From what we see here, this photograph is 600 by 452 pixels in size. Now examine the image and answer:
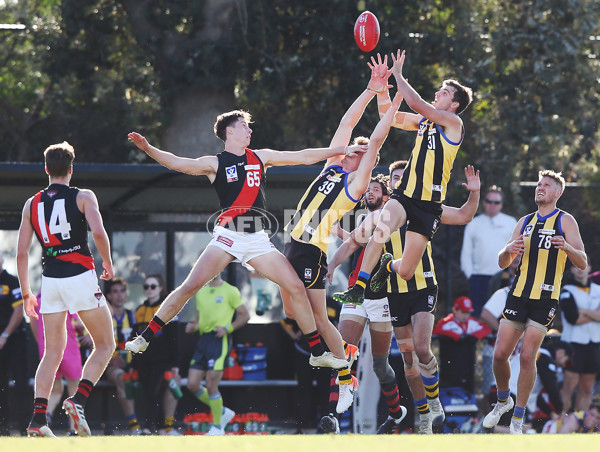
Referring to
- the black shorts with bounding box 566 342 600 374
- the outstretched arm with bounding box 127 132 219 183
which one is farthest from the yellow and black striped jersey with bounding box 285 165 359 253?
the black shorts with bounding box 566 342 600 374

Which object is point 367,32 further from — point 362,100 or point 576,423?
point 576,423

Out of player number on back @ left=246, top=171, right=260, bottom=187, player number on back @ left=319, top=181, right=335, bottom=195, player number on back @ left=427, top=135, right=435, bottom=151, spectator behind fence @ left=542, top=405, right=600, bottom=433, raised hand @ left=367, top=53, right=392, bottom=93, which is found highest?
raised hand @ left=367, top=53, right=392, bottom=93

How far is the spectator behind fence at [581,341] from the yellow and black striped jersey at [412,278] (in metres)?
3.72

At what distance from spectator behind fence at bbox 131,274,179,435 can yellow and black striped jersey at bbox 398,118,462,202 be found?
4.82m

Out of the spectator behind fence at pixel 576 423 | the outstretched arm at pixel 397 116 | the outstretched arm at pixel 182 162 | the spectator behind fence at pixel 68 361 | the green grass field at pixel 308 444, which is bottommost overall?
the spectator behind fence at pixel 576 423

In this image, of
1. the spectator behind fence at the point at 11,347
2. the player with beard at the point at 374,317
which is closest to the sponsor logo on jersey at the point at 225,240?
the player with beard at the point at 374,317

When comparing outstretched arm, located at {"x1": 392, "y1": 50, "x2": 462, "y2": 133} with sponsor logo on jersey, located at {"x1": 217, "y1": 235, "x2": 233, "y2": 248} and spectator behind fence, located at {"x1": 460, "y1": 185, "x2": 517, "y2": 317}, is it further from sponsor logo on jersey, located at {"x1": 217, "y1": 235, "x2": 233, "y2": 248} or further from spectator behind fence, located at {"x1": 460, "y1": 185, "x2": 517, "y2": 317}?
spectator behind fence, located at {"x1": 460, "y1": 185, "x2": 517, "y2": 317}

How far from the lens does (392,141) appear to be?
18.6 meters

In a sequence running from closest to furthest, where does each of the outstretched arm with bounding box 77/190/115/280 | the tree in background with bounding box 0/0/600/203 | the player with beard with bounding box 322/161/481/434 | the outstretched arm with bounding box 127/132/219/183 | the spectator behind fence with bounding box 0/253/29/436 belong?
the outstretched arm with bounding box 77/190/115/280 < the outstretched arm with bounding box 127/132/219/183 < the player with beard with bounding box 322/161/481/434 < the spectator behind fence with bounding box 0/253/29/436 < the tree in background with bounding box 0/0/600/203

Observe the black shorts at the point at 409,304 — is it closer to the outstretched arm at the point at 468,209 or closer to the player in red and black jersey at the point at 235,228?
the outstretched arm at the point at 468,209

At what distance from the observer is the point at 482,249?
575 inches

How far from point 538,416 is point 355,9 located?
285 inches

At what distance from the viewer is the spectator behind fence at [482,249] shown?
14602mm

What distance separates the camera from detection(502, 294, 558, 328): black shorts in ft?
34.8
